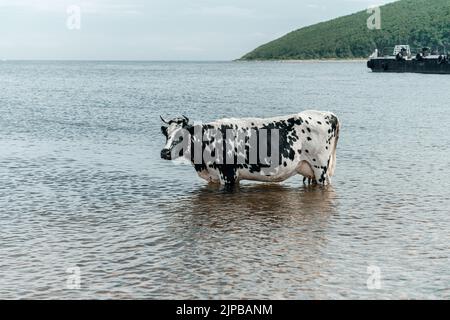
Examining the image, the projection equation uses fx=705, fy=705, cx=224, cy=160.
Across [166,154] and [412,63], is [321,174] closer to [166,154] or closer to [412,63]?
[166,154]

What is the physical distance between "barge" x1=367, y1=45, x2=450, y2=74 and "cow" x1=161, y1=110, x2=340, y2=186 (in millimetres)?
119261

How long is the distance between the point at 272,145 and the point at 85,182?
15.5ft

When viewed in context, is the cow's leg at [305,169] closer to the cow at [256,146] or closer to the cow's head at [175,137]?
Answer: the cow at [256,146]

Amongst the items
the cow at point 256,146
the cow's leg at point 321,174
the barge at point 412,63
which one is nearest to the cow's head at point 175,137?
the cow at point 256,146

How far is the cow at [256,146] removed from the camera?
1459 centimetres

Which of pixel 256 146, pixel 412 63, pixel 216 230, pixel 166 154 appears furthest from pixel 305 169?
pixel 412 63

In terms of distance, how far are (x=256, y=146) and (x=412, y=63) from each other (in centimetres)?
13238

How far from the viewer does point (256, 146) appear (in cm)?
1460

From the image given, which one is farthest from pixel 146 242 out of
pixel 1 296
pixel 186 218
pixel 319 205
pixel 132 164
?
pixel 132 164

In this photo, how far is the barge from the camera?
426ft

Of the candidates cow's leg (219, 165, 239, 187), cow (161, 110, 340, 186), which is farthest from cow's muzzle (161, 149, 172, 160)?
cow's leg (219, 165, 239, 187)

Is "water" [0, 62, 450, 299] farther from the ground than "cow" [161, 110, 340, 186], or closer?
closer

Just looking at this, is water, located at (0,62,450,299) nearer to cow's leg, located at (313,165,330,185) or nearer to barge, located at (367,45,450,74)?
cow's leg, located at (313,165,330,185)

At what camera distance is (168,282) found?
8.76 m
